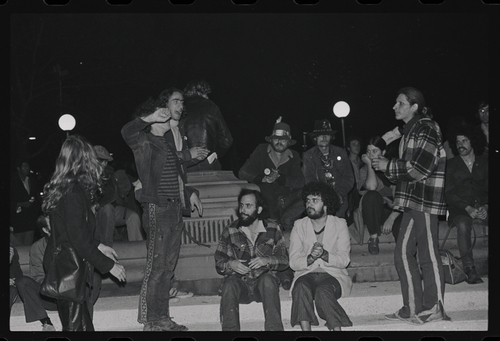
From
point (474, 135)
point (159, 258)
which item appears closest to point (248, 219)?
point (159, 258)

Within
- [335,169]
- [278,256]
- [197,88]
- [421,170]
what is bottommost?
[278,256]

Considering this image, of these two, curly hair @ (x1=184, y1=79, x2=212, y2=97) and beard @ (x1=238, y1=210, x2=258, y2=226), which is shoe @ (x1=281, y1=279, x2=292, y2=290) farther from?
curly hair @ (x1=184, y1=79, x2=212, y2=97)

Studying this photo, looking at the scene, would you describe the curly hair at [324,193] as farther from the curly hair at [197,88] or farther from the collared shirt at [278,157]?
the curly hair at [197,88]

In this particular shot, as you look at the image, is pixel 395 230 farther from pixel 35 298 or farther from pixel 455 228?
pixel 35 298

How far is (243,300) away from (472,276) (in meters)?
2.46

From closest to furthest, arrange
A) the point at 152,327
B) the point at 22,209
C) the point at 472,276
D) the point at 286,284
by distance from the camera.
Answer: the point at 152,327 < the point at 286,284 < the point at 472,276 < the point at 22,209

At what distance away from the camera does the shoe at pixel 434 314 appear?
682cm

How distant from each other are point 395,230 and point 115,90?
1086 cm

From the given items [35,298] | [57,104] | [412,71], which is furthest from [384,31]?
[35,298]

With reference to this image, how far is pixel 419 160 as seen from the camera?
680 centimetres

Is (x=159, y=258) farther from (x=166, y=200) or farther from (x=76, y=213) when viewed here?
(x=76, y=213)

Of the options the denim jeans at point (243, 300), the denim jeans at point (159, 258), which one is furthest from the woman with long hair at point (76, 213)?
the denim jeans at point (243, 300)

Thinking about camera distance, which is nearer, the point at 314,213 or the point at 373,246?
the point at 314,213

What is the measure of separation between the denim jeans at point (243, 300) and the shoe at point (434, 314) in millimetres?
1209
